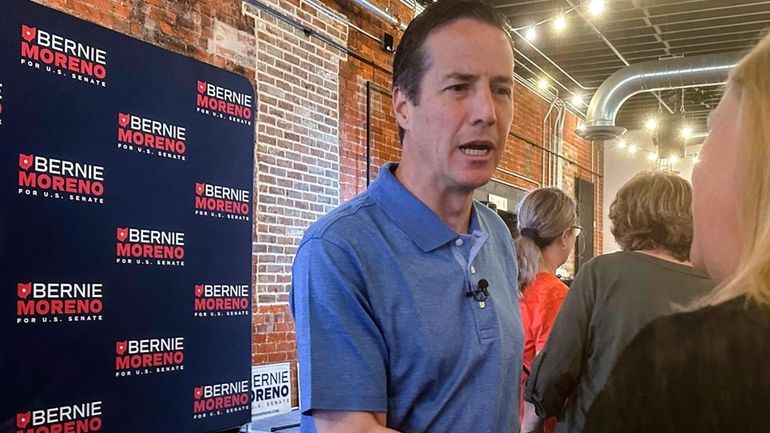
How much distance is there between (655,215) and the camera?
2.07m

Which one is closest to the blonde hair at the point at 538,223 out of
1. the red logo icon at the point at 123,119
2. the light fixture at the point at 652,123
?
the red logo icon at the point at 123,119

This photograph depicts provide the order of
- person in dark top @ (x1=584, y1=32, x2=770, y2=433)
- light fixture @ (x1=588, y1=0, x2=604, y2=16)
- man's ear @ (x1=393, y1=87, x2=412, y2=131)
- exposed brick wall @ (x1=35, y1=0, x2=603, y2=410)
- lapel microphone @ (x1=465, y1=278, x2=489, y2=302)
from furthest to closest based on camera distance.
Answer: light fixture @ (x1=588, y1=0, x2=604, y2=16)
exposed brick wall @ (x1=35, y1=0, x2=603, y2=410)
man's ear @ (x1=393, y1=87, x2=412, y2=131)
lapel microphone @ (x1=465, y1=278, x2=489, y2=302)
person in dark top @ (x1=584, y1=32, x2=770, y2=433)

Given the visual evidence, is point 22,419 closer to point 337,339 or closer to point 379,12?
point 337,339

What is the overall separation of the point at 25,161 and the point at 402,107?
7.10 feet

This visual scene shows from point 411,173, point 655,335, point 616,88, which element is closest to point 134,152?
point 411,173

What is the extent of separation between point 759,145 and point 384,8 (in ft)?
18.4

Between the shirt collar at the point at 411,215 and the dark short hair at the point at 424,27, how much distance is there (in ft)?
0.58

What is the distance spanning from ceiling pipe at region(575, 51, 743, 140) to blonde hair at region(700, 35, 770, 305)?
7.44m

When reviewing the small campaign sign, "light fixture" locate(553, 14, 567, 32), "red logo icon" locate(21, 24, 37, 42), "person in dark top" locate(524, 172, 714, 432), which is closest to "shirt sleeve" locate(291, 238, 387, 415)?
"person in dark top" locate(524, 172, 714, 432)

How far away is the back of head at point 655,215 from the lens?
2.02 meters

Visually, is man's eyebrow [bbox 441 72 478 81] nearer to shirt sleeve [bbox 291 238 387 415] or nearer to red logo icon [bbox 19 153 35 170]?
shirt sleeve [bbox 291 238 387 415]

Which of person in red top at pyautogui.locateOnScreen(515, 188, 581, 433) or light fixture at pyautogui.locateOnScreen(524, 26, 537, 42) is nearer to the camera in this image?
person in red top at pyautogui.locateOnScreen(515, 188, 581, 433)

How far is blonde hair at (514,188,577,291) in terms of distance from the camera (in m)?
2.54

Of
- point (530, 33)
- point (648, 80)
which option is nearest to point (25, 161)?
point (530, 33)
